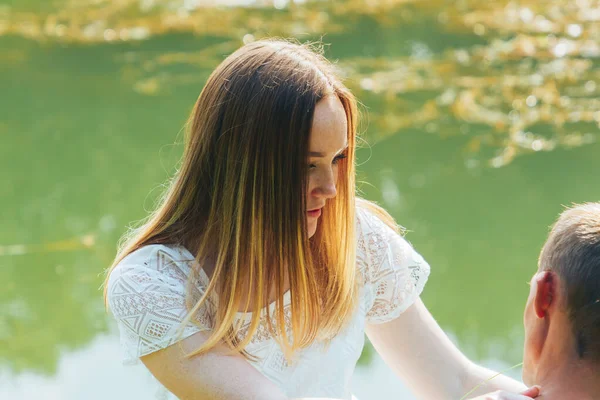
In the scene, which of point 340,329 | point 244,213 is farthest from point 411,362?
point 244,213

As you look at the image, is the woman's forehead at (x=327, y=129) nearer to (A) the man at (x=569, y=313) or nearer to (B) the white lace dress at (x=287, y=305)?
(B) the white lace dress at (x=287, y=305)

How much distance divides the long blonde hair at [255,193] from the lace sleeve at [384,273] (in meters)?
0.13

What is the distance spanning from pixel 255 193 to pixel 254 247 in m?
0.11

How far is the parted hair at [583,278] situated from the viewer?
130cm

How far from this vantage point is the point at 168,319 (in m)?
1.65

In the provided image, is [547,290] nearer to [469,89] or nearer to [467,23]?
[469,89]

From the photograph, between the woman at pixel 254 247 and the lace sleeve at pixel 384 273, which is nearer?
the woman at pixel 254 247

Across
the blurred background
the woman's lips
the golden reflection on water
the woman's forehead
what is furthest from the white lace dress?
the golden reflection on water

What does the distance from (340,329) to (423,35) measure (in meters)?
5.10

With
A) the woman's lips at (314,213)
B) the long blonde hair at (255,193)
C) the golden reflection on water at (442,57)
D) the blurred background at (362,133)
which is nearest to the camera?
the long blonde hair at (255,193)

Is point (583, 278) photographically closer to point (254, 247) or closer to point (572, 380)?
point (572, 380)

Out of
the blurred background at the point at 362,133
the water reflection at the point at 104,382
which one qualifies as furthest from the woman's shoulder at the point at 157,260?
the water reflection at the point at 104,382

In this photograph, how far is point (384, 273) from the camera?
1.96 m

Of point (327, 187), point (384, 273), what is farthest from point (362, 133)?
point (327, 187)
